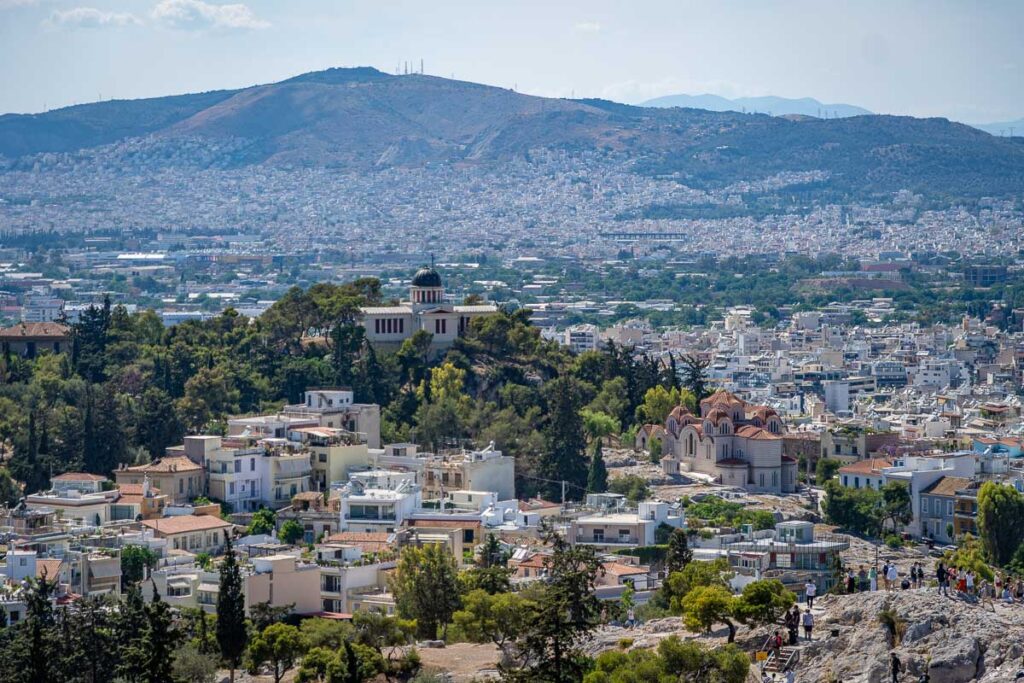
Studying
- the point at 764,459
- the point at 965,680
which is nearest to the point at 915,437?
the point at 764,459

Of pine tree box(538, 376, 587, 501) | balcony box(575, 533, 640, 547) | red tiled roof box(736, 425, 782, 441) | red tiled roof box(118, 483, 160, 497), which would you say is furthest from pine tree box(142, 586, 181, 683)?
red tiled roof box(736, 425, 782, 441)

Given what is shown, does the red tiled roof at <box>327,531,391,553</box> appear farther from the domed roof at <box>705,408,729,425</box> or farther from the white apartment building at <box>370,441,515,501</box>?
the domed roof at <box>705,408,729,425</box>

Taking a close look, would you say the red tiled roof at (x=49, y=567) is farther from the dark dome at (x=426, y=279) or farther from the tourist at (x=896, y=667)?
the dark dome at (x=426, y=279)

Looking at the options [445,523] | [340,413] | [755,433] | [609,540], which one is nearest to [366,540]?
[445,523]

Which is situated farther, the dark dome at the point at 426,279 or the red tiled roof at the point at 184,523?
the dark dome at the point at 426,279

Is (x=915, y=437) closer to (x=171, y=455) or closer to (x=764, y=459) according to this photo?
(x=764, y=459)

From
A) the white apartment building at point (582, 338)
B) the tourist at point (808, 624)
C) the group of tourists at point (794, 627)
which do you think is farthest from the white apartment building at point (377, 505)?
the white apartment building at point (582, 338)
